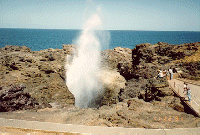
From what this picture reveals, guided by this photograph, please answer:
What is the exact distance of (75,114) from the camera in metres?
9.00

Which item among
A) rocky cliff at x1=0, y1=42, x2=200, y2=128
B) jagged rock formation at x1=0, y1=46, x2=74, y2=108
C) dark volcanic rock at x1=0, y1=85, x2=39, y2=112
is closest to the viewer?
rocky cliff at x1=0, y1=42, x2=200, y2=128

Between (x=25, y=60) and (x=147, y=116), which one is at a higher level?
(x=25, y=60)

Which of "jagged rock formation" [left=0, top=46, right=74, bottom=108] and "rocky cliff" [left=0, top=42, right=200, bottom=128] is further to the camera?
"jagged rock formation" [left=0, top=46, right=74, bottom=108]

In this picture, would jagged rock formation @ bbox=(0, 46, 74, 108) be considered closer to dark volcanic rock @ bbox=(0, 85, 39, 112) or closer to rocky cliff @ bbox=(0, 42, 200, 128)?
rocky cliff @ bbox=(0, 42, 200, 128)

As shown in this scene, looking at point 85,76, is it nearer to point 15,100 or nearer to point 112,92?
point 112,92

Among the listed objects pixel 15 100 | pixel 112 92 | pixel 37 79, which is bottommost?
pixel 112 92

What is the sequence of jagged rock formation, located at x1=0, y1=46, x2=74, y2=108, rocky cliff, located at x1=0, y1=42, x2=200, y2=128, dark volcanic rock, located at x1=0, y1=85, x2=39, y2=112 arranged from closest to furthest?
rocky cliff, located at x1=0, y1=42, x2=200, y2=128 → dark volcanic rock, located at x1=0, y1=85, x2=39, y2=112 → jagged rock formation, located at x1=0, y1=46, x2=74, y2=108

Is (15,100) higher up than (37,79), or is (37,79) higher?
(37,79)

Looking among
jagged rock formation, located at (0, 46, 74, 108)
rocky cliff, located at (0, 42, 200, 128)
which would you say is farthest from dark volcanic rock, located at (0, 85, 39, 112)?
jagged rock formation, located at (0, 46, 74, 108)

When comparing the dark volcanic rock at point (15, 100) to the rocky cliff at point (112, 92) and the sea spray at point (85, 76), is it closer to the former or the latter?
the rocky cliff at point (112, 92)

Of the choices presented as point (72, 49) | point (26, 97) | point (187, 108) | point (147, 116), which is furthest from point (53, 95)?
point (72, 49)

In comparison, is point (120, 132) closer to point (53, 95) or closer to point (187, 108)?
point (187, 108)

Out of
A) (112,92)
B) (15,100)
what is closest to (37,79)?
(15,100)

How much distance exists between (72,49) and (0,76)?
1652 cm
